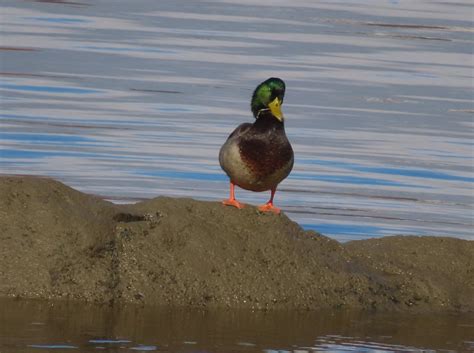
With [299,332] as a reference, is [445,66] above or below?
above

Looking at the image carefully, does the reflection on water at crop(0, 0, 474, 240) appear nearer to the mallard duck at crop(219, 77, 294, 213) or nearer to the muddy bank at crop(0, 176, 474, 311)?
the muddy bank at crop(0, 176, 474, 311)

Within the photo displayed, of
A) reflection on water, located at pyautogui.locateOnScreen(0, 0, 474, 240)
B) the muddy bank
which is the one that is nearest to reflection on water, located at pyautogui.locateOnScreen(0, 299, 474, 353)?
the muddy bank

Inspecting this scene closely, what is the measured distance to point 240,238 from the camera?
25.7 feet

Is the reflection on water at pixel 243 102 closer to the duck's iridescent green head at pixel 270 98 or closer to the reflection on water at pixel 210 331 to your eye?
the duck's iridescent green head at pixel 270 98

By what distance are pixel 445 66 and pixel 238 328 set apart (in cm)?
1199

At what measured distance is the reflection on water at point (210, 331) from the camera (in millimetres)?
6785

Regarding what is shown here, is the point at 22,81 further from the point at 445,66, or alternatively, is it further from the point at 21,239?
the point at 21,239

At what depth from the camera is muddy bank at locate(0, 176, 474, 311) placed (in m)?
7.52

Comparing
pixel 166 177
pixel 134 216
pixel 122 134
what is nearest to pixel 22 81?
pixel 122 134

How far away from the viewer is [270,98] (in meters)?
7.97

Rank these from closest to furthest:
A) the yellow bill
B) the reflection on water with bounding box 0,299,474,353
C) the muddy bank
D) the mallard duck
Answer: the reflection on water with bounding box 0,299,474,353 → the muddy bank → the mallard duck → the yellow bill

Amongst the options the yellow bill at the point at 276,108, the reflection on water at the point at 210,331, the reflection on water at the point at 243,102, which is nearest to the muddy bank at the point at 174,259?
the reflection on water at the point at 210,331

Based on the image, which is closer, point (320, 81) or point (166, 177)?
point (166, 177)

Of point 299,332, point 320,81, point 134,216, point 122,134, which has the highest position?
point 320,81
